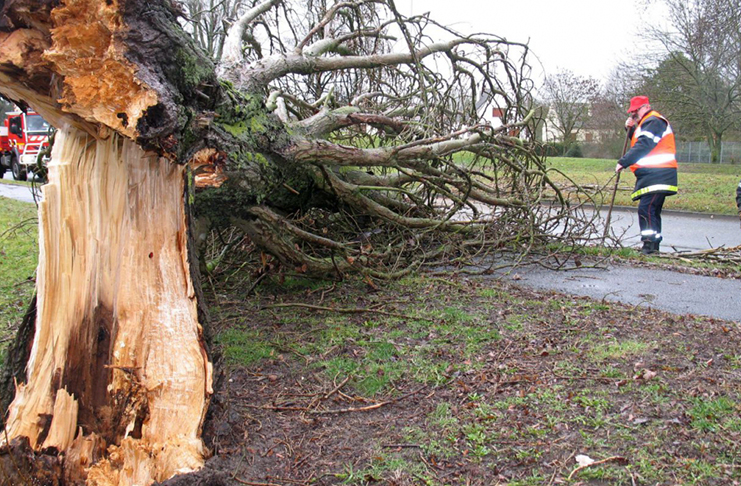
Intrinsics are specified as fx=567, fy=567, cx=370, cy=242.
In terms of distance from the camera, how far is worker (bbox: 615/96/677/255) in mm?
6906

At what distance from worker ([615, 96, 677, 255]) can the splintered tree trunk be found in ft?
19.4

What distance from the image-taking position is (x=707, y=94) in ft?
54.9

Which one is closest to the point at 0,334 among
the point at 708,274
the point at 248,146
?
the point at 248,146

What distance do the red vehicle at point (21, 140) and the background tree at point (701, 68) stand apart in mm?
18273

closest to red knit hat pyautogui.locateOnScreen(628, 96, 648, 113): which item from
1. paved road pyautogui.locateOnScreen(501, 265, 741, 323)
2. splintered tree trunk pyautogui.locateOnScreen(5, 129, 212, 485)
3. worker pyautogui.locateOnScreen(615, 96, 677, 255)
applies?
worker pyautogui.locateOnScreen(615, 96, 677, 255)

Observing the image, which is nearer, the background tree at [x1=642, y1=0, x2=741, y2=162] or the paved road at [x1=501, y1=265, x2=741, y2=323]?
the paved road at [x1=501, y1=265, x2=741, y2=323]

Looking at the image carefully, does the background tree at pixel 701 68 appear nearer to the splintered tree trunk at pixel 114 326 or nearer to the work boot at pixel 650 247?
the work boot at pixel 650 247

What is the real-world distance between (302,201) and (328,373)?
6.57ft

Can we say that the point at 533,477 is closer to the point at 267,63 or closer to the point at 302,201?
the point at 302,201

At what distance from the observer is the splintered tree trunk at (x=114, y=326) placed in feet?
7.48

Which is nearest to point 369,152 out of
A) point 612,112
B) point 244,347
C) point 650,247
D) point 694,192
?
point 244,347

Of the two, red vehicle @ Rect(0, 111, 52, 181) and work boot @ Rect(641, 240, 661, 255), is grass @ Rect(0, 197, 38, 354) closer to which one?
work boot @ Rect(641, 240, 661, 255)

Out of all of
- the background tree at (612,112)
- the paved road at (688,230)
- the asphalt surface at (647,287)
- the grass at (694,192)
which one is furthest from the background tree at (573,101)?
the asphalt surface at (647,287)

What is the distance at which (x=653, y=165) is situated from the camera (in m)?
7.01
